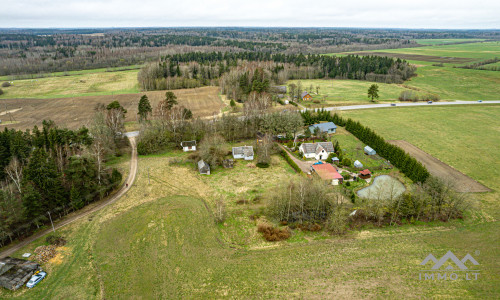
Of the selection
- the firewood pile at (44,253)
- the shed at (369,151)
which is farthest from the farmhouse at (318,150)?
the firewood pile at (44,253)

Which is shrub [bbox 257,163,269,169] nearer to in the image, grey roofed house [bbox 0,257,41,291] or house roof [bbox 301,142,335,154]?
house roof [bbox 301,142,335,154]

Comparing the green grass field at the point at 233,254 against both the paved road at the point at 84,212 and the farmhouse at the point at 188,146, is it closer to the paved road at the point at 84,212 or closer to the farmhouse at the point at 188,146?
the paved road at the point at 84,212

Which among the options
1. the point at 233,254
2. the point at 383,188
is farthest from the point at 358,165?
the point at 233,254

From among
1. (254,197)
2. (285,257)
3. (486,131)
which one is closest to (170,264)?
(285,257)

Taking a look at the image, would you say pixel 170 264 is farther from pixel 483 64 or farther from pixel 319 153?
pixel 483 64

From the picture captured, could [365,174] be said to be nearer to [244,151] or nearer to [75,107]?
[244,151]

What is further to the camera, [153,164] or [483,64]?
[483,64]
